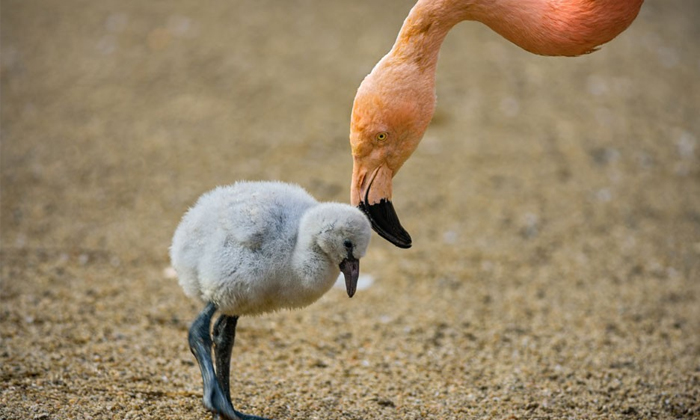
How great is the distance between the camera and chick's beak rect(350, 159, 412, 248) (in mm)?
3113

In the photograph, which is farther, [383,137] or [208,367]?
[383,137]

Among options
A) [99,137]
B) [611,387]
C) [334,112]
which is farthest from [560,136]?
[99,137]

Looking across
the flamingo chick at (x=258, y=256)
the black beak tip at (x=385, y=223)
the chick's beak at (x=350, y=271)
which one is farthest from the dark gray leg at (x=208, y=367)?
the black beak tip at (x=385, y=223)

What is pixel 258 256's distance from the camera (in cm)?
287

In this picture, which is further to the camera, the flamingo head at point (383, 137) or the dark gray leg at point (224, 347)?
the dark gray leg at point (224, 347)

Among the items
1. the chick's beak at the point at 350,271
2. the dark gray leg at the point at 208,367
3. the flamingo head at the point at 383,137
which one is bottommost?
the dark gray leg at the point at 208,367

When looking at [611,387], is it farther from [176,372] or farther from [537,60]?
[537,60]

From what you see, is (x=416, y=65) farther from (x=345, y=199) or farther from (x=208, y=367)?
(x=345, y=199)

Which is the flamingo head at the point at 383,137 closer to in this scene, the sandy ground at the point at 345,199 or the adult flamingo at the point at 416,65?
the adult flamingo at the point at 416,65

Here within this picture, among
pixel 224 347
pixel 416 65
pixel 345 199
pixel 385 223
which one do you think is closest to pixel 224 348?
pixel 224 347

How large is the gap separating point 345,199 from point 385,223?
9.92 ft

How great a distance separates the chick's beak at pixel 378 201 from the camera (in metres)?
3.11

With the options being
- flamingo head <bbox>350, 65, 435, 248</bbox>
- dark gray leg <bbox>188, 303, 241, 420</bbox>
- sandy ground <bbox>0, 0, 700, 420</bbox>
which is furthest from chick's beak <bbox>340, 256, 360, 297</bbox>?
sandy ground <bbox>0, 0, 700, 420</bbox>

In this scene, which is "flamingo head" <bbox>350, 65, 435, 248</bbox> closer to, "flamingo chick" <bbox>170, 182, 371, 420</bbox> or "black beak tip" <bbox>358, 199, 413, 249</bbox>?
"black beak tip" <bbox>358, 199, 413, 249</bbox>
